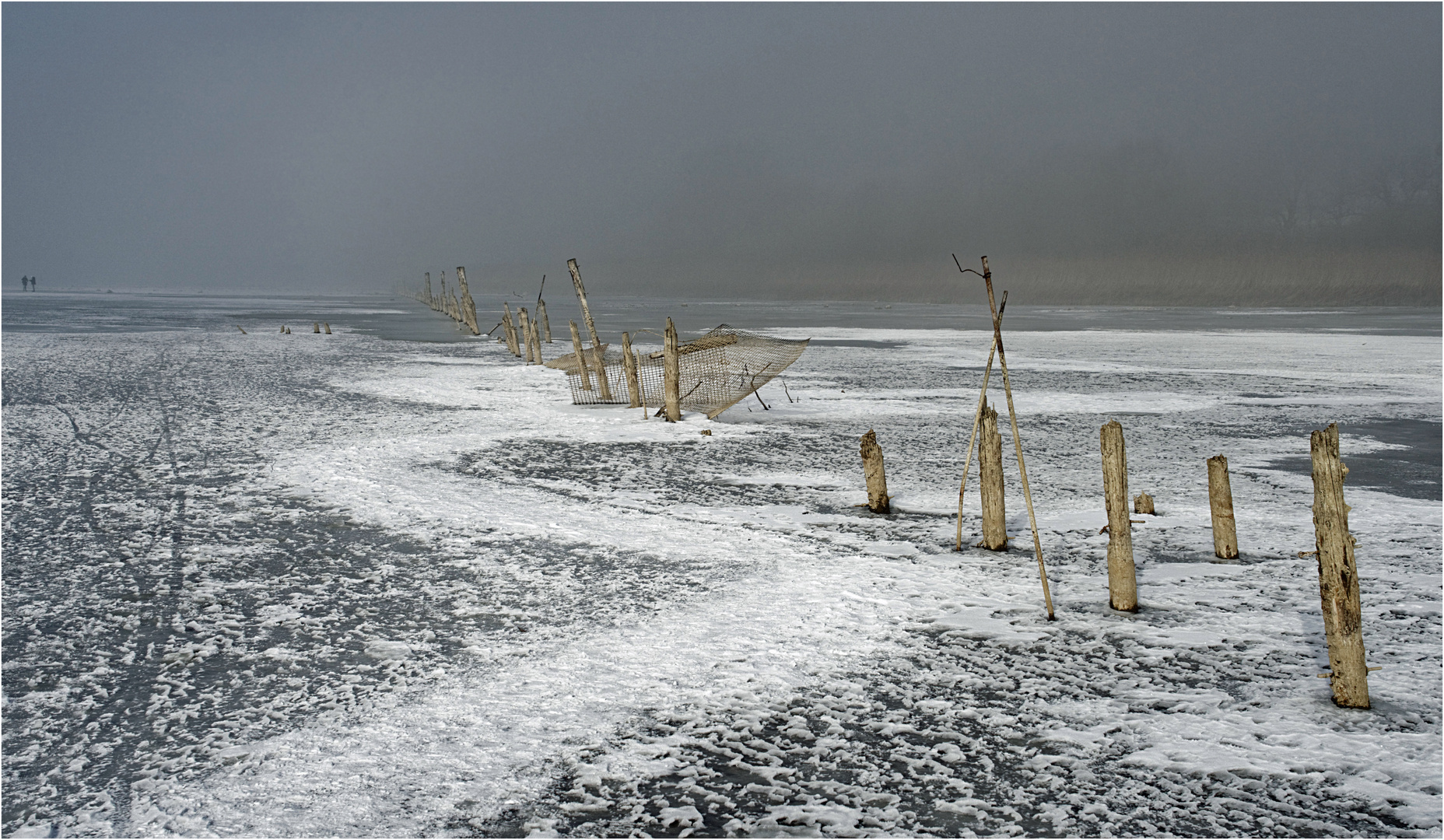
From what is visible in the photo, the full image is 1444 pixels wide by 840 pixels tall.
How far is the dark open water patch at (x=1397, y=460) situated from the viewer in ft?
28.4

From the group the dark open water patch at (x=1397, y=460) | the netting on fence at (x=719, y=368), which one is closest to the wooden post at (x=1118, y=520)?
the dark open water patch at (x=1397, y=460)

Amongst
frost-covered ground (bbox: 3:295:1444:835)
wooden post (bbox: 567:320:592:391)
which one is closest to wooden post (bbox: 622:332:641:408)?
wooden post (bbox: 567:320:592:391)

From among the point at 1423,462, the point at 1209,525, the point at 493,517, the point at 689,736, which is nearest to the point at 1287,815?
the point at 689,736

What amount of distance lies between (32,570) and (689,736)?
15.8 feet

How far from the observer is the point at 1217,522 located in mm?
6461

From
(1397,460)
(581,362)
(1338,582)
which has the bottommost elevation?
(1397,460)

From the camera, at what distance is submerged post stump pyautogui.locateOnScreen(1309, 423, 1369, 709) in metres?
4.22

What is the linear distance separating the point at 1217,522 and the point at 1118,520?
1591mm

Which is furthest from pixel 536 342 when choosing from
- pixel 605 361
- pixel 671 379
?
pixel 671 379

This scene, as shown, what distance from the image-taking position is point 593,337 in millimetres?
14609

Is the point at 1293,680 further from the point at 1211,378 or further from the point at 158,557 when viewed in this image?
the point at 1211,378

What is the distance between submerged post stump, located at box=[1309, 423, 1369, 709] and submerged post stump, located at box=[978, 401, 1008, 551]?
2.35 metres

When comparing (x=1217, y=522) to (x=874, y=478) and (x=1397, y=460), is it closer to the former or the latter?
(x=874, y=478)

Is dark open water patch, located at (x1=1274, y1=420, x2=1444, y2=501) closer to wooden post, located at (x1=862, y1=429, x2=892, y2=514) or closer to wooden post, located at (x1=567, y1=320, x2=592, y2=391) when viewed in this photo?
wooden post, located at (x1=862, y1=429, x2=892, y2=514)
